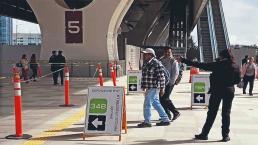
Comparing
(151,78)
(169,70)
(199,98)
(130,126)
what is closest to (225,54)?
(151,78)

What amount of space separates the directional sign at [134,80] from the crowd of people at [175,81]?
18.7 feet

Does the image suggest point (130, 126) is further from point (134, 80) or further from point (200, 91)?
point (134, 80)

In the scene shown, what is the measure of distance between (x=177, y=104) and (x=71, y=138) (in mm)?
7019

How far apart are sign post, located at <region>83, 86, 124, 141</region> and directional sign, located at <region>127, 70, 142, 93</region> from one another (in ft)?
29.9

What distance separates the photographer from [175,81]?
12.1 meters

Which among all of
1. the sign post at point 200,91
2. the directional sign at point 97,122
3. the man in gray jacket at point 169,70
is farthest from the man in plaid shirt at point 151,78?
the sign post at point 200,91

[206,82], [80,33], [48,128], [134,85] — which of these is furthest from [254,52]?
[48,128]

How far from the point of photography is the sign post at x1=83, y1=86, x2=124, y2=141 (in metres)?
9.12

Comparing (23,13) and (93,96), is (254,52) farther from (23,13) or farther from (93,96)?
(93,96)

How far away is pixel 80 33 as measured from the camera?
32.4 m

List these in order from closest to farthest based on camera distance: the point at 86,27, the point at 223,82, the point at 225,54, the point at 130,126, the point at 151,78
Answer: the point at 223,82
the point at 225,54
the point at 151,78
the point at 130,126
the point at 86,27

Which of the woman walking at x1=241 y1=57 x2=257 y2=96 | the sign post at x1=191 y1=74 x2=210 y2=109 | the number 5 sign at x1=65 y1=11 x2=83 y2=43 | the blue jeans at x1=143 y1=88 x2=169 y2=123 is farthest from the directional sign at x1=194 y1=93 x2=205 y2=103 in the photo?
the number 5 sign at x1=65 y1=11 x2=83 y2=43

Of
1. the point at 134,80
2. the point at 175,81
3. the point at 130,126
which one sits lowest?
the point at 130,126

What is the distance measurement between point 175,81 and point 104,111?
10.5 ft
